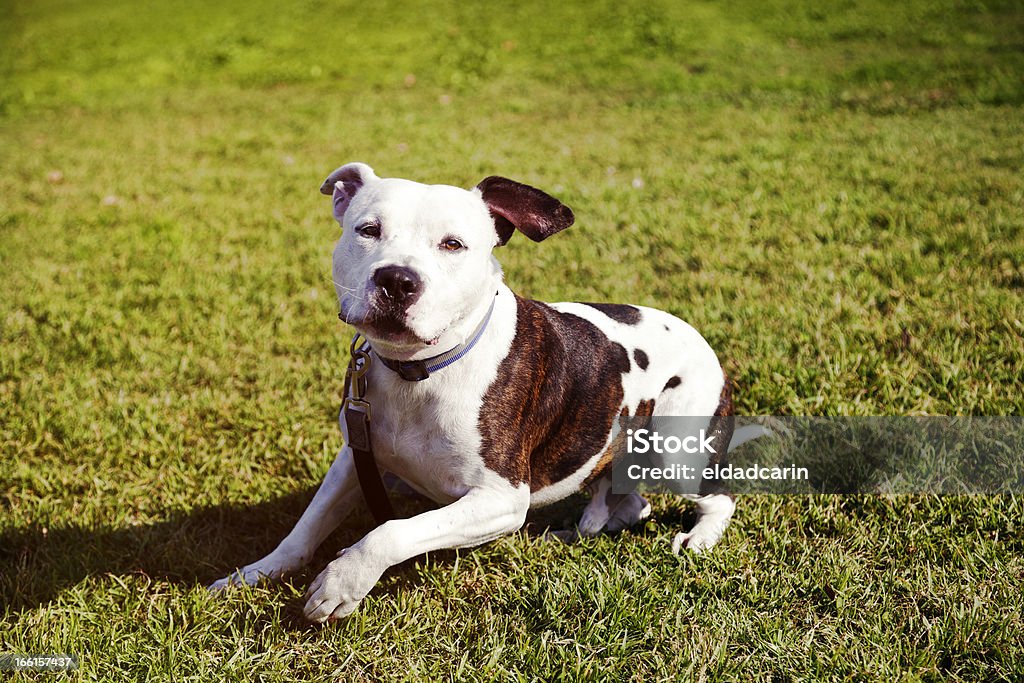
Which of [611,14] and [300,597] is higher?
[611,14]

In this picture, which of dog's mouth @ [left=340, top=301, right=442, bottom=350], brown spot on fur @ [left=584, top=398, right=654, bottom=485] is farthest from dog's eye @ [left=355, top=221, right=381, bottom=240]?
brown spot on fur @ [left=584, top=398, right=654, bottom=485]

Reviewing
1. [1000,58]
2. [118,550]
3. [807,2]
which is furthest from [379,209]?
[807,2]

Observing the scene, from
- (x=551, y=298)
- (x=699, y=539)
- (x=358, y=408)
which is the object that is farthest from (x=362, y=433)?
(x=551, y=298)

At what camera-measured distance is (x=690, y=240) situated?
601 cm

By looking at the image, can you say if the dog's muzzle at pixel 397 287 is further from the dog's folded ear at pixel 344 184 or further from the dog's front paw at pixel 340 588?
the dog's front paw at pixel 340 588

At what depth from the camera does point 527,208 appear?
2816 millimetres

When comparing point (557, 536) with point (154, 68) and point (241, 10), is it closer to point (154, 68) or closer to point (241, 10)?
point (154, 68)

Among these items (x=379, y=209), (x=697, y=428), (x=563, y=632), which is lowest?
(x=563, y=632)

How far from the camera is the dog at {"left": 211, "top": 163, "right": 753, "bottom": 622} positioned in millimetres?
2539

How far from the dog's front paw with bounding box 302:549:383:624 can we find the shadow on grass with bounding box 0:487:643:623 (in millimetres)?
290

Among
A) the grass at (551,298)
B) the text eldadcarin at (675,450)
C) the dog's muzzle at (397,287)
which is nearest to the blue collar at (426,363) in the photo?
the dog's muzzle at (397,287)

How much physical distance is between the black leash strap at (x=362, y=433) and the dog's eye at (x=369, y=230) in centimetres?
42

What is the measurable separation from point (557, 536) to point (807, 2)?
14.2 m

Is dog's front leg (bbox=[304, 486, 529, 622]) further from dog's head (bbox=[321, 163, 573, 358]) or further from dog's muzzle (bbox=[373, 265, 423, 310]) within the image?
dog's muzzle (bbox=[373, 265, 423, 310])
